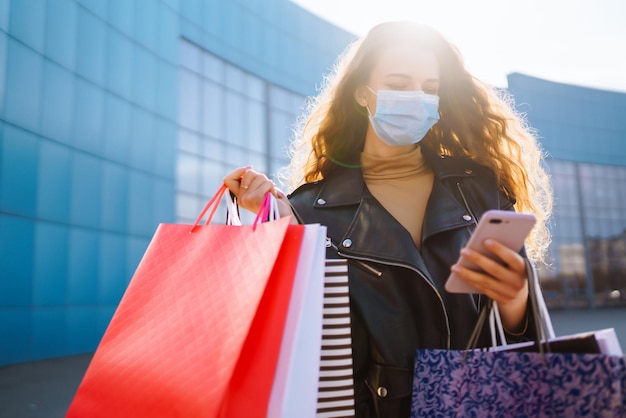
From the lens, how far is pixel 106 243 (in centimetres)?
1549

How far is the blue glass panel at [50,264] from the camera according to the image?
513 inches

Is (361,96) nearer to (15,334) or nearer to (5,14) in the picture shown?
(5,14)

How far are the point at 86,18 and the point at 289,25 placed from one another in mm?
10706

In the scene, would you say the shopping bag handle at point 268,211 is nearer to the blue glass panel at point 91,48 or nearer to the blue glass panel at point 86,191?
the blue glass panel at point 86,191

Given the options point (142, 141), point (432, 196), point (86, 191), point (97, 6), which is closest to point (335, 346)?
point (432, 196)

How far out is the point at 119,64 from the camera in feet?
52.5

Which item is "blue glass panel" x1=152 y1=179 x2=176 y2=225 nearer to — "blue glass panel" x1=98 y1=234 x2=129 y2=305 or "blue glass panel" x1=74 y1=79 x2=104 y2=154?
"blue glass panel" x1=98 y1=234 x2=129 y2=305

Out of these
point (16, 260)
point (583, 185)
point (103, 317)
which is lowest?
point (103, 317)

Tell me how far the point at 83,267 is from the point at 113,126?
3954 mm

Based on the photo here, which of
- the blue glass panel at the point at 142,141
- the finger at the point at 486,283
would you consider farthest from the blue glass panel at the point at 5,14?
the finger at the point at 486,283

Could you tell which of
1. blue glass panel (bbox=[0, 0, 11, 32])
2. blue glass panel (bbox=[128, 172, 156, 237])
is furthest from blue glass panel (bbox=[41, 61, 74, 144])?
blue glass panel (bbox=[128, 172, 156, 237])

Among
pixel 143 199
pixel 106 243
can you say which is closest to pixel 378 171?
pixel 106 243

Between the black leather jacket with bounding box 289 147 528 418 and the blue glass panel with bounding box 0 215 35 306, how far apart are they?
39.4 ft

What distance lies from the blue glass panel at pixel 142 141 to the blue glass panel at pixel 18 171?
381cm
